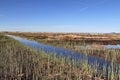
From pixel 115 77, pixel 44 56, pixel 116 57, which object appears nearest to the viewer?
pixel 115 77

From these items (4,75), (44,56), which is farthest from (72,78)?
(44,56)

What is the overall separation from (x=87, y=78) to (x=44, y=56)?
8064 millimetres

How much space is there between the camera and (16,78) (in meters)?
13.2

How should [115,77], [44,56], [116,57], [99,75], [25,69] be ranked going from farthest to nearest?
[116,57], [44,56], [25,69], [99,75], [115,77]

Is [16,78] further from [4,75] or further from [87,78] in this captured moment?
[87,78]

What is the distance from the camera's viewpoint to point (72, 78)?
13305 mm

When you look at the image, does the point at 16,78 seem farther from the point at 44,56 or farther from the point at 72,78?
the point at 44,56

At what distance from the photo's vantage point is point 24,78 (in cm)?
1332

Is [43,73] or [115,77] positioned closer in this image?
[115,77]

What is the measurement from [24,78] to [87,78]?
13.4 feet

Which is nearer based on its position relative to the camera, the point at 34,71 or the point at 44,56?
the point at 34,71

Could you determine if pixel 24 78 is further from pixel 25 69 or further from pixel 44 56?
pixel 44 56

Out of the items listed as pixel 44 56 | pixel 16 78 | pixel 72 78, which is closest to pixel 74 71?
pixel 72 78

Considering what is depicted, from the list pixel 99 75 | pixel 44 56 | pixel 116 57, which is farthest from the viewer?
pixel 116 57
